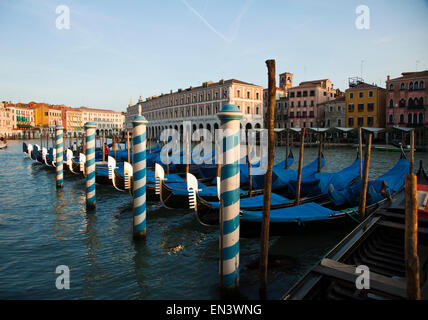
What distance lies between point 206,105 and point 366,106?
16.6 meters

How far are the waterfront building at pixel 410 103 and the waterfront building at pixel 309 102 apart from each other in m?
7.29

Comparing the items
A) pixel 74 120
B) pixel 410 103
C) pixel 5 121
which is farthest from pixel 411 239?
pixel 74 120

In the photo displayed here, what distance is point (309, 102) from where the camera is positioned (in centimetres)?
3152

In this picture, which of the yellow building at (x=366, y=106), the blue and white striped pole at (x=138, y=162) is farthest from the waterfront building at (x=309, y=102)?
the blue and white striped pole at (x=138, y=162)

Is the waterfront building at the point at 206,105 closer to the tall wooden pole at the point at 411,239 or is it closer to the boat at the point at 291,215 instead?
the boat at the point at 291,215

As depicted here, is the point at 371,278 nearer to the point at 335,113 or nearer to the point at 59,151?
the point at 59,151

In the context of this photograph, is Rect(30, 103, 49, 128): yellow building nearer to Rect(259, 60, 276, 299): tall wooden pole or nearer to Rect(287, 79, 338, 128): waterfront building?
Rect(287, 79, 338, 128): waterfront building

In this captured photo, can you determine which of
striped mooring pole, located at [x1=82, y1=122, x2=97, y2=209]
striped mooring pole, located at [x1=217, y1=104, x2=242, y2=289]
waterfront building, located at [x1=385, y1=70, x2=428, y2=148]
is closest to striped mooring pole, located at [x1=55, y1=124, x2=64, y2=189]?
striped mooring pole, located at [x1=82, y1=122, x2=97, y2=209]

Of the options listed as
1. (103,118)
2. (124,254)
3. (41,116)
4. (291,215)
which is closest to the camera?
(124,254)

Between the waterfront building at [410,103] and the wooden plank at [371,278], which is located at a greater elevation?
the waterfront building at [410,103]

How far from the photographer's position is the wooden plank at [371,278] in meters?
2.10
